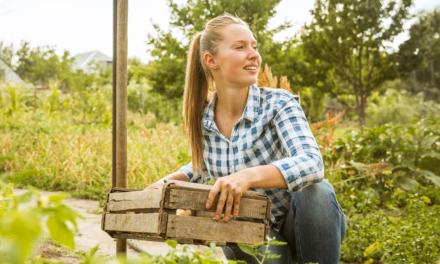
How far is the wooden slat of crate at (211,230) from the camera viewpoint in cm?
153

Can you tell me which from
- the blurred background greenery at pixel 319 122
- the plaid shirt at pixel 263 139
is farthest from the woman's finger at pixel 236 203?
the blurred background greenery at pixel 319 122

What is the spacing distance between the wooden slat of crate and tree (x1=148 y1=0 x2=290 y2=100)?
9.61 meters

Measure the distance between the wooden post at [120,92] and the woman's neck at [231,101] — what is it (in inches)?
15.1

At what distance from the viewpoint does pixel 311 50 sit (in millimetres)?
15828

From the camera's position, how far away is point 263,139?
2.04m

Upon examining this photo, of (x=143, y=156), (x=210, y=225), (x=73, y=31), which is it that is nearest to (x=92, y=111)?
(x=143, y=156)

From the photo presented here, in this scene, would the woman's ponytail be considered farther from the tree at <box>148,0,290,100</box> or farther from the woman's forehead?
the tree at <box>148,0,290,100</box>

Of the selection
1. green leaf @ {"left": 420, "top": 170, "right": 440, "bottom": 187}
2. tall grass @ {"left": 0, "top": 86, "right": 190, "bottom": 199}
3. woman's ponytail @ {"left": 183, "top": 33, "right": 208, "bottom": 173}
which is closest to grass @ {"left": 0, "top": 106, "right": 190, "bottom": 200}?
tall grass @ {"left": 0, "top": 86, "right": 190, "bottom": 199}

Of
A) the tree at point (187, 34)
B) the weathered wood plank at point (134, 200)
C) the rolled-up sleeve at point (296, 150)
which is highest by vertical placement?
→ the tree at point (187, 34)

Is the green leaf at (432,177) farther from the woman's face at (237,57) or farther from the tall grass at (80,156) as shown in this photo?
the woman's face at (237,57)

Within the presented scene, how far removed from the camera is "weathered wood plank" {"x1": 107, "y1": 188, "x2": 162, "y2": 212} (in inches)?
61.8

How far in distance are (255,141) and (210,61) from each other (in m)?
0.35

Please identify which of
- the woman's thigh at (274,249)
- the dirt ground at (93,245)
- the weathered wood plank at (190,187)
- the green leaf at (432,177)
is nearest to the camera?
the weathered wood plank at (190,187)

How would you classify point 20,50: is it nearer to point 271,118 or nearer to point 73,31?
point 73,31
